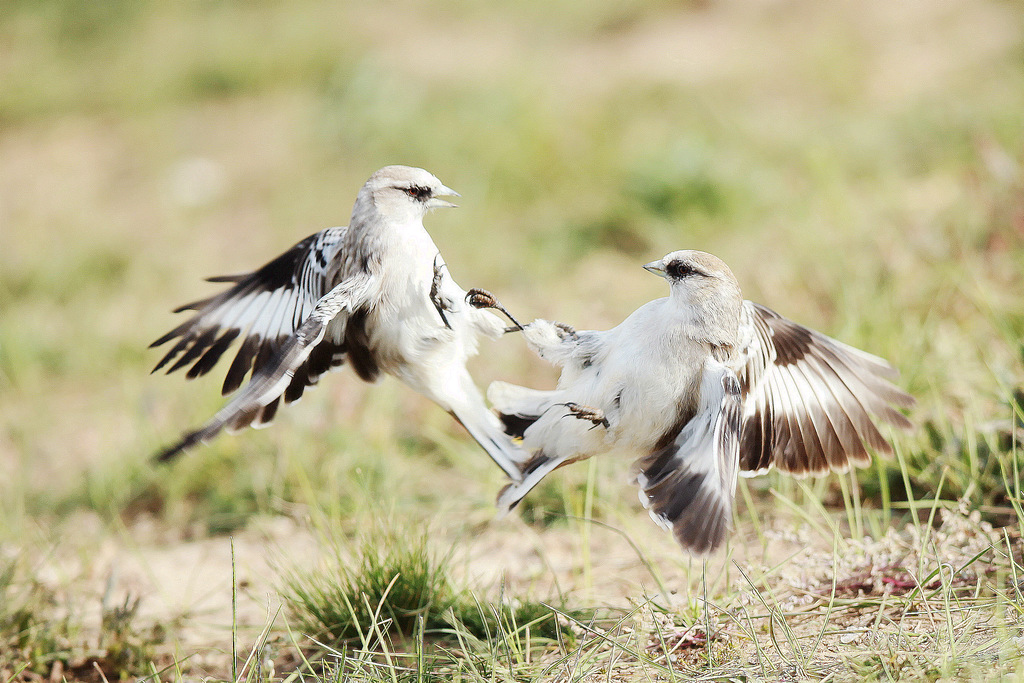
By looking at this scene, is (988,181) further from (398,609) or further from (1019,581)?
(398,609)

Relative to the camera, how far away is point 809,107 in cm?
778

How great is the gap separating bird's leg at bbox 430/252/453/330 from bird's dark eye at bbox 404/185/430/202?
0.71ft

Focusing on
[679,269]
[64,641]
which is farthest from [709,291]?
[64,641]

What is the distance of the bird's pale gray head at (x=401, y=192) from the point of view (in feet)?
8.46

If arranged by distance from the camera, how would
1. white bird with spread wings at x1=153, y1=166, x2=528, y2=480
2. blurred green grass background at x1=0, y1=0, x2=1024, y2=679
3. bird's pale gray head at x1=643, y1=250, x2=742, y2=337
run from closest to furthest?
1. bird's pale gray head at x1=643, y1=250, x2=742, y2=337
2. white bird with spread wings at x1=153, y1=166, x2=528, y2=480
3. blurred green grass background at x1=0, y1=0, x2=1024, y2=679

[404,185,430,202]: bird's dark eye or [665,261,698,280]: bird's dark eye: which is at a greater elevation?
[404,185,430,202]: bird's dark eye

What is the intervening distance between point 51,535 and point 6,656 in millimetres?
771

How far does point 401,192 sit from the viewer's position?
2596 mm

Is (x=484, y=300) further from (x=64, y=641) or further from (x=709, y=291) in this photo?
(x=64, y=641)

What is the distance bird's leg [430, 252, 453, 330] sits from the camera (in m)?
2.58

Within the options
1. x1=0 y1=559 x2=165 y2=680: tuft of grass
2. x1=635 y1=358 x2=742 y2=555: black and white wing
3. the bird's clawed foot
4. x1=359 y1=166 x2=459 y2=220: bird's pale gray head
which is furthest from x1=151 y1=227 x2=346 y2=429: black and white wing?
x1=635 y1=358 x2=742 y2=555: black and white wing

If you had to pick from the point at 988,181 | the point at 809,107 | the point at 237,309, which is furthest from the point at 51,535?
the point at 809,107

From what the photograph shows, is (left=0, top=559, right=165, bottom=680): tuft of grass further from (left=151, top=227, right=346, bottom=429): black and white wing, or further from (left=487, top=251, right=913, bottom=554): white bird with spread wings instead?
(left=487, top=251, right=913, bottom=554): white bird with spread wings

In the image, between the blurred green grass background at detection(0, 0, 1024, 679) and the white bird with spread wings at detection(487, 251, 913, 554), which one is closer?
the white bird with spread wings at detection(487, 251, 913, 554)
